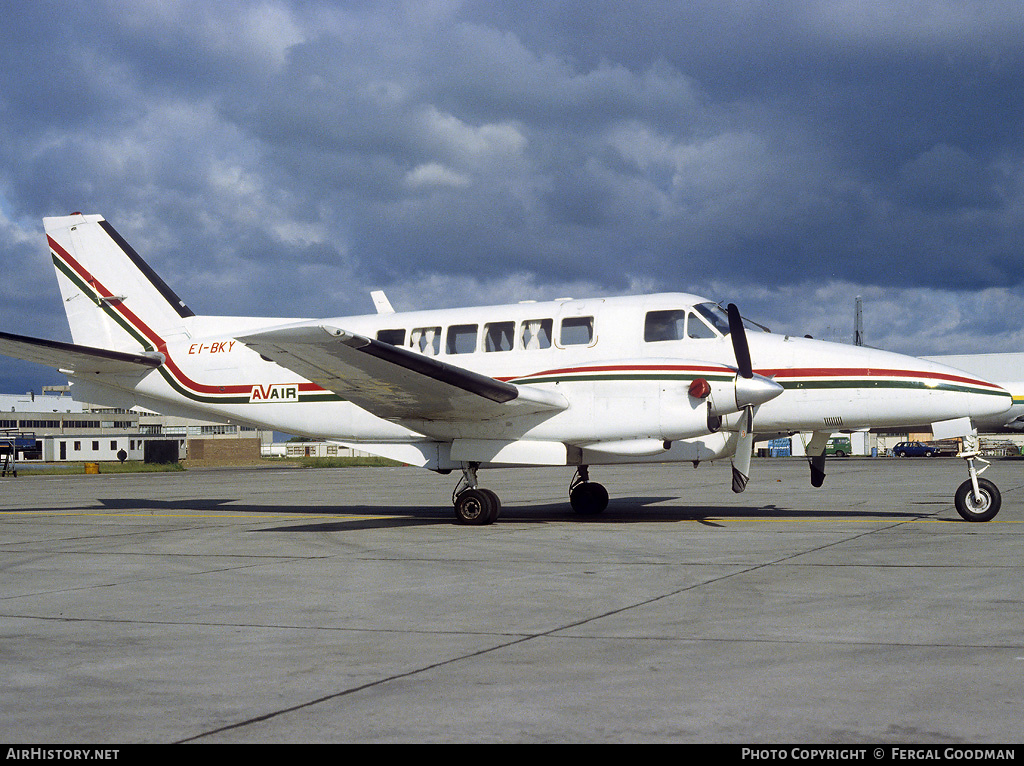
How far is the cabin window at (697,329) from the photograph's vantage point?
14461 millimetres

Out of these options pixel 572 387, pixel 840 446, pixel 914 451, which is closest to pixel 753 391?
pixel 572 387

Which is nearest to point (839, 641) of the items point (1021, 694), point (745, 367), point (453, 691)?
point (1021, 694)

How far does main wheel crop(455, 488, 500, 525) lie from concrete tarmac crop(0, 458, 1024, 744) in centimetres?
64

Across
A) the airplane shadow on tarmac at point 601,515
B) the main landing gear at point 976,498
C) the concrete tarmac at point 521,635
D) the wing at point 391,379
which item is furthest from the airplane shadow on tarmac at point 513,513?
the wing at point 391,379

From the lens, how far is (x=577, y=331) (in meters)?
15.2

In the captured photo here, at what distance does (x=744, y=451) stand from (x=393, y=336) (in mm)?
6587

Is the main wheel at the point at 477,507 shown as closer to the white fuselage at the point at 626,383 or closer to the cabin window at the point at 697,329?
the white fuselage at the point at 626,383

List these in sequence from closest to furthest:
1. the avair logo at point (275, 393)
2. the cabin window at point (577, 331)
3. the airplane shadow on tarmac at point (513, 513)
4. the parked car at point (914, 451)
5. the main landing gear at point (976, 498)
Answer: the main landing gear at point (976, 498) → the cabin window at point (577, 331) → the airplane shadow on tarmac at point (513, 513) → the avair logo at point (275, 393) → the parked car at point (914, 451)

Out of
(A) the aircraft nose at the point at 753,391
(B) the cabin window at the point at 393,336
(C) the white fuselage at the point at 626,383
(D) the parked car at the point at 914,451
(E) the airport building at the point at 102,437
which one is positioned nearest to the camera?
(A) the aircraft nose at the point at 753,391

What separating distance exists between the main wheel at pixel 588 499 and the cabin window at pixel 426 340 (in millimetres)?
3720

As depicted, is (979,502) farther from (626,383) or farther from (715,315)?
→ (626,383)

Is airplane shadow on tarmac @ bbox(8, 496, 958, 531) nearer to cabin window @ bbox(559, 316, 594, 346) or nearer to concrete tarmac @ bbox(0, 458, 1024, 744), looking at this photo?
concrete tarmac @ bbox(0, 458, 1024, 744)

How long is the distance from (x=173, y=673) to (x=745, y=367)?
10.1 meters

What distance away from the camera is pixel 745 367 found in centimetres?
1365
